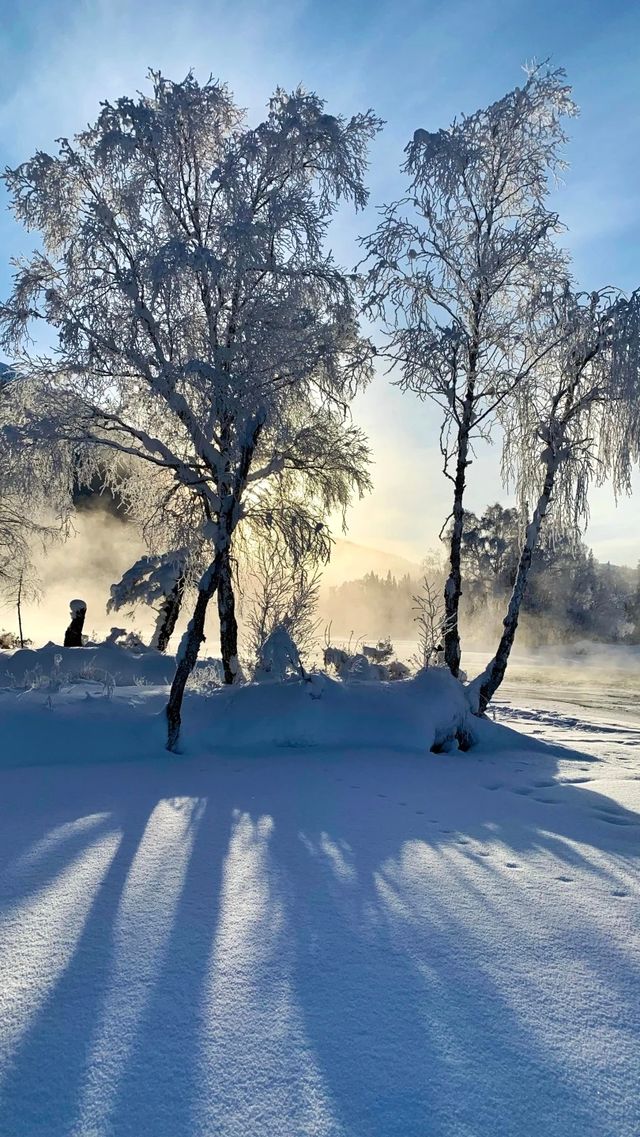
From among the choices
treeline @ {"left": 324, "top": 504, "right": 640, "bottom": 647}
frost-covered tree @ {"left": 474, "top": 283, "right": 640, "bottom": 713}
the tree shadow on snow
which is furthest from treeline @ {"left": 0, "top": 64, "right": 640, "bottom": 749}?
treeline @ {"left": 324, "top": 504, "right": 640, "bottom": 647}

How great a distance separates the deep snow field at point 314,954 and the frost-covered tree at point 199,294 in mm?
2582

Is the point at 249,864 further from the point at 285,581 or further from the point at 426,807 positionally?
the point at 285,581

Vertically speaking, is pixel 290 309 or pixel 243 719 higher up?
pixel 290 309

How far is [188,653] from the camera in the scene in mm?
6828

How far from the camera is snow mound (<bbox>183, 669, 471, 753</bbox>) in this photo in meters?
6.85

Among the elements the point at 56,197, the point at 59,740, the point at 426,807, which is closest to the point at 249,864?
the point at 426,807

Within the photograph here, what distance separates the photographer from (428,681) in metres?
7.56

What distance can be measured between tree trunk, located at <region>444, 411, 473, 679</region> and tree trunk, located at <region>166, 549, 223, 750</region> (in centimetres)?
396

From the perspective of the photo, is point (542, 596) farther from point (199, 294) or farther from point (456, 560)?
point (199, 294)

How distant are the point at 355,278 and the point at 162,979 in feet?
30.7

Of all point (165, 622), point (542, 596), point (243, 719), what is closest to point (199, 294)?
point (243, 719)

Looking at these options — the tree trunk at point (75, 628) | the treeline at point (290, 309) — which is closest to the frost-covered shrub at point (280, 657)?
the treeline at point (290, 309)

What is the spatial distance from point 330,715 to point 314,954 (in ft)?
15.4

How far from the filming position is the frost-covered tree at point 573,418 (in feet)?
25.7
